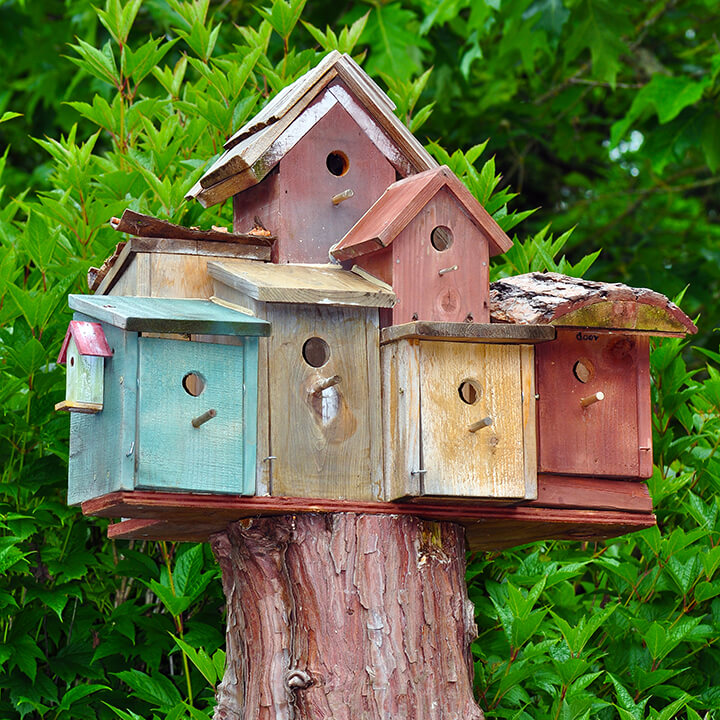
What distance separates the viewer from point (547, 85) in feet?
32.6

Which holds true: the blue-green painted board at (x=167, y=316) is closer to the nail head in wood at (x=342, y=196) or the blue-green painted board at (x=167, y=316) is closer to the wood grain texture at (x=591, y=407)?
the nail head in wood at (x=342, y=196)

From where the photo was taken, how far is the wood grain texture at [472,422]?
12.4 feet

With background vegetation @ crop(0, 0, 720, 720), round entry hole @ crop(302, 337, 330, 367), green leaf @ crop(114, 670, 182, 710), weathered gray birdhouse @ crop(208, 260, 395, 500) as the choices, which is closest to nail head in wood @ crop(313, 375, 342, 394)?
weathered gray birdhouse @ crop(208, 260, 395, 500)

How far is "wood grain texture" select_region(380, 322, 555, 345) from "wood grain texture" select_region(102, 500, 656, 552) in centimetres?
48

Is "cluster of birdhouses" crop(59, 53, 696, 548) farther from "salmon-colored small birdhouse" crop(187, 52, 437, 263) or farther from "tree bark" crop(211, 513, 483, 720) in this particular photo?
"tree bark" crop(211, 513, 483, 720)

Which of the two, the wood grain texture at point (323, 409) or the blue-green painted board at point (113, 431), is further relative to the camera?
the wood grain texture at point (323, 409)

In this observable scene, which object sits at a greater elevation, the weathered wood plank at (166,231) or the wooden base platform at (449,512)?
the weathered wood plank at (166,231)

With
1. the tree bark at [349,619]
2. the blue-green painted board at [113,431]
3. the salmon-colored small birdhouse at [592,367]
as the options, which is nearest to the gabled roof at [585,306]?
the salmon-colored small birdhouse at [592,367]

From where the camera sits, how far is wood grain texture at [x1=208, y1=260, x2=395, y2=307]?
146 inches

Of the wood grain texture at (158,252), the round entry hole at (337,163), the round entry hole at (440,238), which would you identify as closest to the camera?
the wood grain texture at (158,252)

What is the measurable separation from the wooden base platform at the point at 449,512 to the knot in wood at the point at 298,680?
0.47 meters

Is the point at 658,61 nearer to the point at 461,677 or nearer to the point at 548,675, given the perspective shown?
the point at 548,675

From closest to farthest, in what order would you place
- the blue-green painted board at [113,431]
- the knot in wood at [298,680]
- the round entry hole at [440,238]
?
1. the blue-green painted board at [113,431]
2. the knot in wood at [298,680]
3. the round entry hole at [440,238]

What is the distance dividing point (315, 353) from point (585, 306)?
0.82 meters
